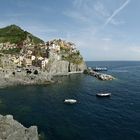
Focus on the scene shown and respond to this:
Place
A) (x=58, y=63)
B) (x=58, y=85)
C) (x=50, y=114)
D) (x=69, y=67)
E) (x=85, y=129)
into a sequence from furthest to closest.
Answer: (x=69, y=67) < (x=58, y=63) < (x=58, y=85) < (x=50, y=114) < (x=85, y=129)

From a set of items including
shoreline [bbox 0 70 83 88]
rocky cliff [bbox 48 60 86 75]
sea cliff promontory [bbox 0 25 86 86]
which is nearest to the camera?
shoreline [bbox 0 70 83 88]

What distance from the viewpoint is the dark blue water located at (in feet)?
190

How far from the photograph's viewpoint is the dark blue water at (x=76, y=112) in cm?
5791

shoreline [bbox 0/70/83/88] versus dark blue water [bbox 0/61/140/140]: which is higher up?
shoreline [bbox 0/70/83/88]

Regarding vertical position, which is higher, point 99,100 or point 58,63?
point 58,63

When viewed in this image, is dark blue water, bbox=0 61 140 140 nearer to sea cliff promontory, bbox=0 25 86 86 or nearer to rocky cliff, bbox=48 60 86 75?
sea cliff promontory, bbox=0 25 86 86

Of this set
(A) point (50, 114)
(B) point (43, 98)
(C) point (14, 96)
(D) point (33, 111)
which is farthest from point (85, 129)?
(C) point (14, 96)

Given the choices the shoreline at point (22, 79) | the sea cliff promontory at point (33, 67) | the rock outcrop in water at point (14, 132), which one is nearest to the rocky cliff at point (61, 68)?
the sea cliff promontory at point (33, 67)

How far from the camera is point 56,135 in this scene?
55.7m

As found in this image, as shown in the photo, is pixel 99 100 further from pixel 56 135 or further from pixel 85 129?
pixel 56 135

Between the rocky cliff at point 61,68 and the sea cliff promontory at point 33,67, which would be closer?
the sea cliff promontory at point 33,67

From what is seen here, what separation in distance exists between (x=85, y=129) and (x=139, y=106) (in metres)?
31.8

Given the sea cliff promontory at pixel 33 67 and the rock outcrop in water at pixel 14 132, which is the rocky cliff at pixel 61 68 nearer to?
the sea cliff promontory at pixel 33 67

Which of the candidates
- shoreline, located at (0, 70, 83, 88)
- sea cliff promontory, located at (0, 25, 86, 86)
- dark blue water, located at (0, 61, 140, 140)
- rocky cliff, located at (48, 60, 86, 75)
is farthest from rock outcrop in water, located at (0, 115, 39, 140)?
rocky cliff, located at (48, 60, 86, 75)
